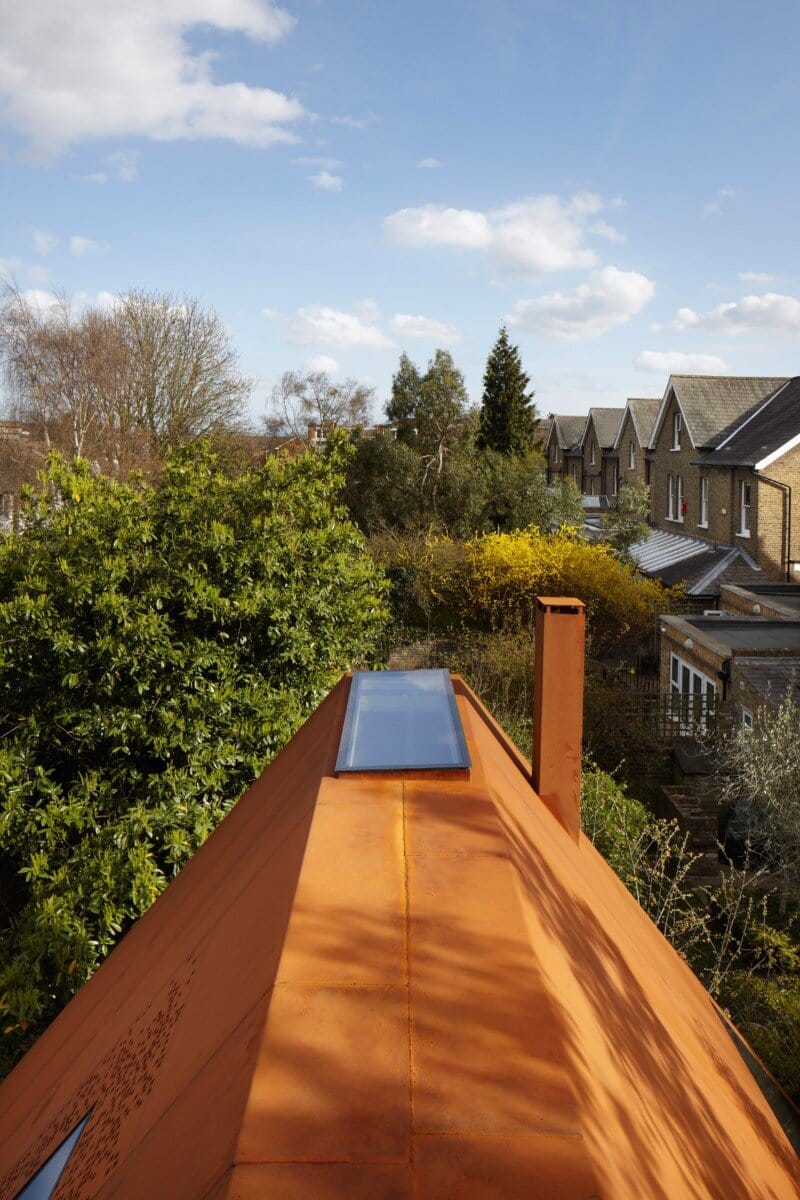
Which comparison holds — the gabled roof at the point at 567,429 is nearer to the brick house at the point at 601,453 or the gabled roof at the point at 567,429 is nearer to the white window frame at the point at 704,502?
the brick house at the point at 601,453

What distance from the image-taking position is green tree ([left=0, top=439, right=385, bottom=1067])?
306 inches

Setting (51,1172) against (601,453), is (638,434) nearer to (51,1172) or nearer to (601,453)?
(601,453)

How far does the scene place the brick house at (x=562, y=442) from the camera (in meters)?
67.3

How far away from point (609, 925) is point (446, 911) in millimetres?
1717

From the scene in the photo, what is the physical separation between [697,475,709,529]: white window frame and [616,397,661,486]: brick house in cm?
943

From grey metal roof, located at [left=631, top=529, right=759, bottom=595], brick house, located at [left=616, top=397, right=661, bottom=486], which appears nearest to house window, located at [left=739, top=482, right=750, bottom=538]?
grey metal roof, located at [left=631, top=529, right=759, bottom=595]

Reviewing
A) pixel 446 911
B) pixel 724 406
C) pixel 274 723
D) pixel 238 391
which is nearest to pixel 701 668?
pixel 274 723

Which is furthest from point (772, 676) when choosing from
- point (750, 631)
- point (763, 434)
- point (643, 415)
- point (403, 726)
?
point (643, 415)

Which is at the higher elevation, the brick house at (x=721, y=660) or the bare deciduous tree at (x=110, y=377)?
the bare deciduous tree at (x=110, y=377)

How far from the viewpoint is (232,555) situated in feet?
30.9

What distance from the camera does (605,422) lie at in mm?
56938

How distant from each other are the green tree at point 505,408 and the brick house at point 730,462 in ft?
28.7

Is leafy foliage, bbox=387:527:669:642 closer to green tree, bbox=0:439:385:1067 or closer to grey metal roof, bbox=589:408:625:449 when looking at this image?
green tree, bbox=0:439:385:1067

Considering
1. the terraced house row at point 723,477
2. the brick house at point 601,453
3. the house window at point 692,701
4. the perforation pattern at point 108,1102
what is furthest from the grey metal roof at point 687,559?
the perforation pattern at point 108,1102
